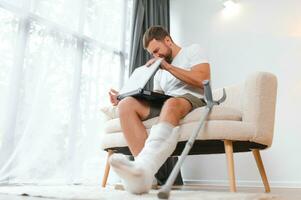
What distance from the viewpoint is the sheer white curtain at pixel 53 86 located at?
6.31 feet

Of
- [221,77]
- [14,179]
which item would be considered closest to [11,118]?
[14,179]

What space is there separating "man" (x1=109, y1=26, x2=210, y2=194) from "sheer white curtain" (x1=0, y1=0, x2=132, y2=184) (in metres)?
0.73

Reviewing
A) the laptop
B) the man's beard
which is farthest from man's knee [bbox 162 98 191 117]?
the man's beard

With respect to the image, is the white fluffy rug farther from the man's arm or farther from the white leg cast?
the man's arm

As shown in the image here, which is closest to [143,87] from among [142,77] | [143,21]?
[142,77]

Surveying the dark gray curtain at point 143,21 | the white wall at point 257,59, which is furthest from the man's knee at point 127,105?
the white wall at point 257,59

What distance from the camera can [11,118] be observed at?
6.28 feet

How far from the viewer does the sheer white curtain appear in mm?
1925

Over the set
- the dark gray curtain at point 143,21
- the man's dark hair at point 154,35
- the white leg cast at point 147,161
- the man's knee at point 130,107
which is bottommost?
the white leg cast at point 147,161

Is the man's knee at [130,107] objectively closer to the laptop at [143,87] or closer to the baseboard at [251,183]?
the laptop at [143,87]

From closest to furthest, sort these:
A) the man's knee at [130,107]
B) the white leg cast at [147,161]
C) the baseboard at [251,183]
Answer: the white leg cast at [147,161] < the man's knee at [130,107] < the baseboard at [251,183]

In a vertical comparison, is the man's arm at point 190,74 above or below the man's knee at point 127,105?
above

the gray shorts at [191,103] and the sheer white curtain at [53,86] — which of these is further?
the sheer white curtain at [53,86]

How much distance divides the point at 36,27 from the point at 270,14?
187 cm
